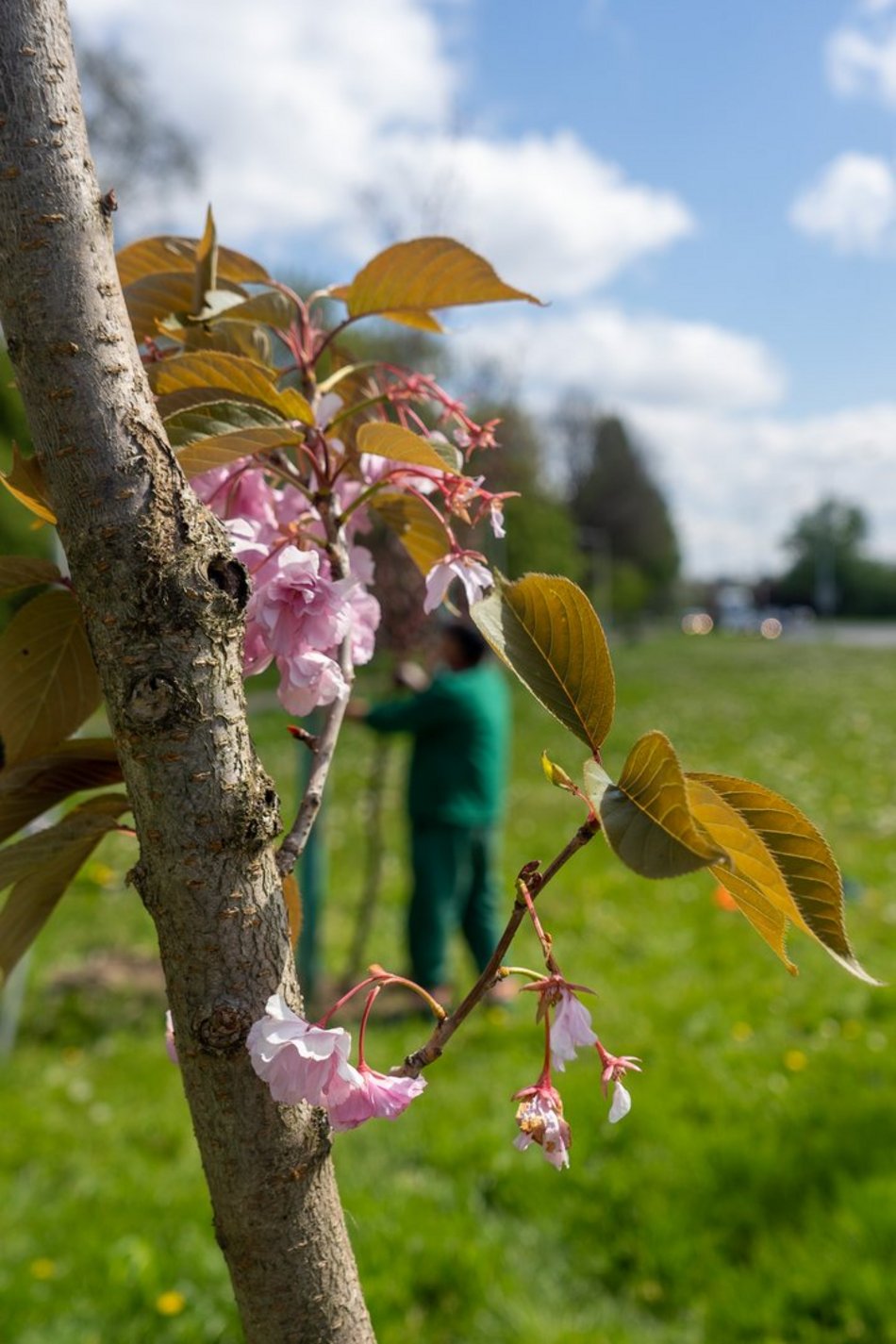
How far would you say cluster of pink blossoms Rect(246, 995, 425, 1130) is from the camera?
591 mm

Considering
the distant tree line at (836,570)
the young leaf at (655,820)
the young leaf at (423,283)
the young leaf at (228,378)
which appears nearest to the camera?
the young leaf at (655,820)

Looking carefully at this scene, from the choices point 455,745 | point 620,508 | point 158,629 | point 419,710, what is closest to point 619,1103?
point 158,629

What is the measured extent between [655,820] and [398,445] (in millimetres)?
313

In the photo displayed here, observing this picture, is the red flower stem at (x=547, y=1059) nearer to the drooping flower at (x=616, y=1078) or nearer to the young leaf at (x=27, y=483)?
the drooping flower at (x=616, y=1078)

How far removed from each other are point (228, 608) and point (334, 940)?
5.13m

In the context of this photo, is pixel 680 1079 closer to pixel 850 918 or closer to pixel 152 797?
pixel 850 918

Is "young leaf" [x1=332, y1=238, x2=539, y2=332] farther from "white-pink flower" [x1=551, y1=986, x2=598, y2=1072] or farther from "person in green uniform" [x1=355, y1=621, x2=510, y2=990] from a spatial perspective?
"person in green uniform" [x1=355, y1=621, x2=510, y2=990]

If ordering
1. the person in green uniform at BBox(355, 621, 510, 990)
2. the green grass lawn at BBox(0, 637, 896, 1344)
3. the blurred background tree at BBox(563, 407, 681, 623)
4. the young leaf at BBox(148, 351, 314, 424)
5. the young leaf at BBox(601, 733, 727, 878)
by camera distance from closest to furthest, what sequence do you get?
the young leaf at BBox(601, 733, 727, 878)
the young leaf at BBox(148, 351, 314, 424)
the green grass lawn at BBox(0, 637, 896, 1344)
the person in green uniform at BBox(355, 621, 510, 990)
the blurred background tree at BBox(563, 407, 681, 623)

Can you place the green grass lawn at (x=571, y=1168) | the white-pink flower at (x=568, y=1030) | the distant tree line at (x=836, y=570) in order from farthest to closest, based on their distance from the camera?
the distant tree line at (x=836, y=570) → the green grass lawn at (x=571, y=1168) → the white-pink flower at (x=568, y=1030)

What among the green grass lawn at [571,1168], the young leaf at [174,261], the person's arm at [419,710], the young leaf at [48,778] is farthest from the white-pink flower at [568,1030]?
the person's arm at [419,710]

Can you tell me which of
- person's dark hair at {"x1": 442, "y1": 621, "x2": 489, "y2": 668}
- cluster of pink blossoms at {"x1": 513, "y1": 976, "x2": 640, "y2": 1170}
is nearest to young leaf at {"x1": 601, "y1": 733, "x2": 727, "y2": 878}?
cluster of pink blossoms at {"x1": 513, "y1": 976, "x2": 640, "y2": 1170}

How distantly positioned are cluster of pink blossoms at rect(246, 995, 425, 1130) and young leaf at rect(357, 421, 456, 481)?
338mm

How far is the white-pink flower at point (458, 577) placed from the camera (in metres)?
0.73

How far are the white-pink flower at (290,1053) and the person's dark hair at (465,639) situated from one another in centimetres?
396
